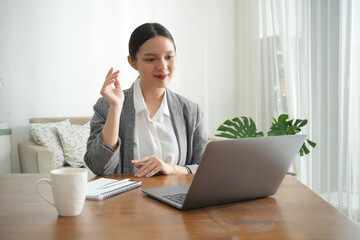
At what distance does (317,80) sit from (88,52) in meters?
2.22

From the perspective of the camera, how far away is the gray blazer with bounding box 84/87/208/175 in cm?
135

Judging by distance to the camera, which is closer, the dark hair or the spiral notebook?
the spiral notebook

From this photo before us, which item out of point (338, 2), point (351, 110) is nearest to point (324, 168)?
point (351, 110)

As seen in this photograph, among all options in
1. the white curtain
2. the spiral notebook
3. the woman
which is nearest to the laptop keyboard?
the spiral notebook

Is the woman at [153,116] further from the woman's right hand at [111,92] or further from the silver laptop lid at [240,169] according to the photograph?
the silver laptop lid at [240,169]

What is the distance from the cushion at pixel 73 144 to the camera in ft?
10.3

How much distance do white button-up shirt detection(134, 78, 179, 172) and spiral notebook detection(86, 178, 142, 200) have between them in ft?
1.52

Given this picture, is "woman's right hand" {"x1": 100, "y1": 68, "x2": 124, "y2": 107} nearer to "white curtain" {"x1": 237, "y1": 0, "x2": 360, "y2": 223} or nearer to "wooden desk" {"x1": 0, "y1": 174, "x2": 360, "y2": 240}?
"wooden desk" {"x1": 0, "y1": 174, "x2": 360, "y2": 240}

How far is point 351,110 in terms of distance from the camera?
2.74 m

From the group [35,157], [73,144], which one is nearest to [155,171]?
[35,157]

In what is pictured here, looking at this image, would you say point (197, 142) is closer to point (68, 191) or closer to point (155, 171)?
point (155, 171)

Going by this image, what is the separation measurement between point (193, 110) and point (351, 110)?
5.32 ft

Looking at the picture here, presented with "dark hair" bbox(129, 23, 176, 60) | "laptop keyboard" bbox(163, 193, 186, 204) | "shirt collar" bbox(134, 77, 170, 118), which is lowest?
"laptop keyboard" bbox(163, 193, 186, 204)

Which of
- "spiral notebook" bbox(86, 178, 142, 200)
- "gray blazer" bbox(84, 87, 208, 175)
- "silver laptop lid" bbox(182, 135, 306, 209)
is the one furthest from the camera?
"gray blazer" bbox(84, 87, 208, 175)
